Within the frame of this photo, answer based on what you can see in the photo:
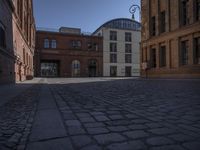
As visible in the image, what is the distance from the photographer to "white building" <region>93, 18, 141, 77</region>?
54969 millimetres

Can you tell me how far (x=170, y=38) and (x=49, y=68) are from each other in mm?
32618

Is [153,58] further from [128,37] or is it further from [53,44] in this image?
[128,37]

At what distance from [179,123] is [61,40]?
48976mm

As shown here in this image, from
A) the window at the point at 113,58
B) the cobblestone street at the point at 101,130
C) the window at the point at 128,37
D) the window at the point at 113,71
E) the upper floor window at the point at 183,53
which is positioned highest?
the window at the point at 128,37

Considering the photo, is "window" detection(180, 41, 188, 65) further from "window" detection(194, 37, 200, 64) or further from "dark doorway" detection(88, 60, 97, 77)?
"dark doorway" detection(88, 60, 97, 77)

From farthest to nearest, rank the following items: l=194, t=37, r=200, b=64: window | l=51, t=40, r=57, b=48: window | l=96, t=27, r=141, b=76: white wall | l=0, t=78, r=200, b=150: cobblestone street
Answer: l=96, t=27, r=141, b=76: white wall
l=51, t=40, r=57, b=48: window
l=194, t=37, r=200, b=64: window
l=0, t=78, r=200, b=150: cobblestone street

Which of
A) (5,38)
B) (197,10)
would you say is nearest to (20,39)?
(5,38)

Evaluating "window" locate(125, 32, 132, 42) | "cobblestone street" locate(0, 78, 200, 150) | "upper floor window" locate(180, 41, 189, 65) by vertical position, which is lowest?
"cobblestone street" locate(0, 78, 200, 150)

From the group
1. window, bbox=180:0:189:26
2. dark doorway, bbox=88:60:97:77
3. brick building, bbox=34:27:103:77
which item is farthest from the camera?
dark doorway, bbox=88:60:97:77

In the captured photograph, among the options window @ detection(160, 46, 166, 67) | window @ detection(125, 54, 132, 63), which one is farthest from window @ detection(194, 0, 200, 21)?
window @ detection(125, 54, 132, 63)

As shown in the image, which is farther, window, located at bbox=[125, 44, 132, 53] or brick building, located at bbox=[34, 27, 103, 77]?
window, located at bbox=[125, 44, 132, 53]

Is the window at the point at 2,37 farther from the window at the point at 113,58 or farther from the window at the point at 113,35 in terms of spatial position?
the window at the point at 113,35

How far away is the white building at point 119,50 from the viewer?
5497cm

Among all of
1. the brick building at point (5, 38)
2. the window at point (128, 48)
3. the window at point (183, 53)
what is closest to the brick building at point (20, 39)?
the brick building at point (5, 38)
